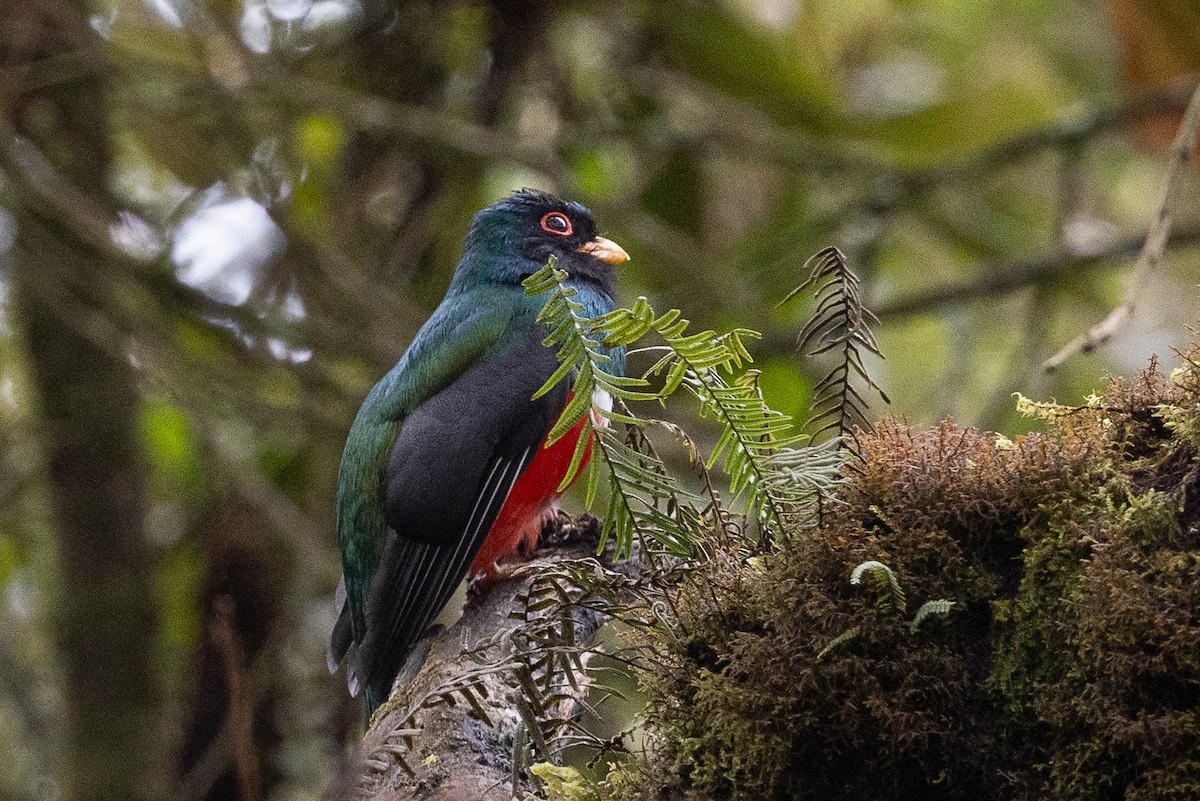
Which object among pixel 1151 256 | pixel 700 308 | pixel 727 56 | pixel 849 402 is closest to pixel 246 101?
pixel 700 308

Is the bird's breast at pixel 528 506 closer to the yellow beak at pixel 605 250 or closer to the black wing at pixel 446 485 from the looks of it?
the black wing at pixel 446 485

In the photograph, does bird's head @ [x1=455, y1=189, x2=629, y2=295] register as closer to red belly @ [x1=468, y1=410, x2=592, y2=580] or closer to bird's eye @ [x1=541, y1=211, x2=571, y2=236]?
bird's eye @ [x1=541, y1=211, x2=571, y2=236]

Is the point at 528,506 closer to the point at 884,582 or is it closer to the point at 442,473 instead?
the point at 442,473

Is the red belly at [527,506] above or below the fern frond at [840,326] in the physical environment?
above

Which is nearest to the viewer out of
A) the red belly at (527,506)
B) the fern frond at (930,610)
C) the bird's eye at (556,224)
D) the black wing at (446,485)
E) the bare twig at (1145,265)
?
the fern frond at (930,610)

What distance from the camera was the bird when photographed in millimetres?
3330

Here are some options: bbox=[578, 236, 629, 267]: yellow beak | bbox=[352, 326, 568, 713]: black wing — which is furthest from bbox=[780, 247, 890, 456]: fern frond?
bbox=[578, 236, 629, 267]: yellow beak

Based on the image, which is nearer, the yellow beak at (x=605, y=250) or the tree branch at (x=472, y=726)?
the tree branch at (x=472, y=726)

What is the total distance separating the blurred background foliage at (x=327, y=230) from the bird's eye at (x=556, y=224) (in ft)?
3.53

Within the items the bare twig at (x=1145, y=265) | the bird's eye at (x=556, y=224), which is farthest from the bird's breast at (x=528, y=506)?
the bare twig at (x=1145, y=265)

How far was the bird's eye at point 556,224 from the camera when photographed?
14.2ft

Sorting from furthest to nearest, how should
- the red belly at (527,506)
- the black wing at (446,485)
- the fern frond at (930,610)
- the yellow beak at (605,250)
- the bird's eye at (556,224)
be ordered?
the bird's eye at (556,224) → the yellow beak at (605,250) → the red belly at (527,506) → the black wing at (446,485) → the fern frond at (930,610)

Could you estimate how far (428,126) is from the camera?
5.36 m

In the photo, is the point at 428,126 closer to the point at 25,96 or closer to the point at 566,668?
the point at 25,96
